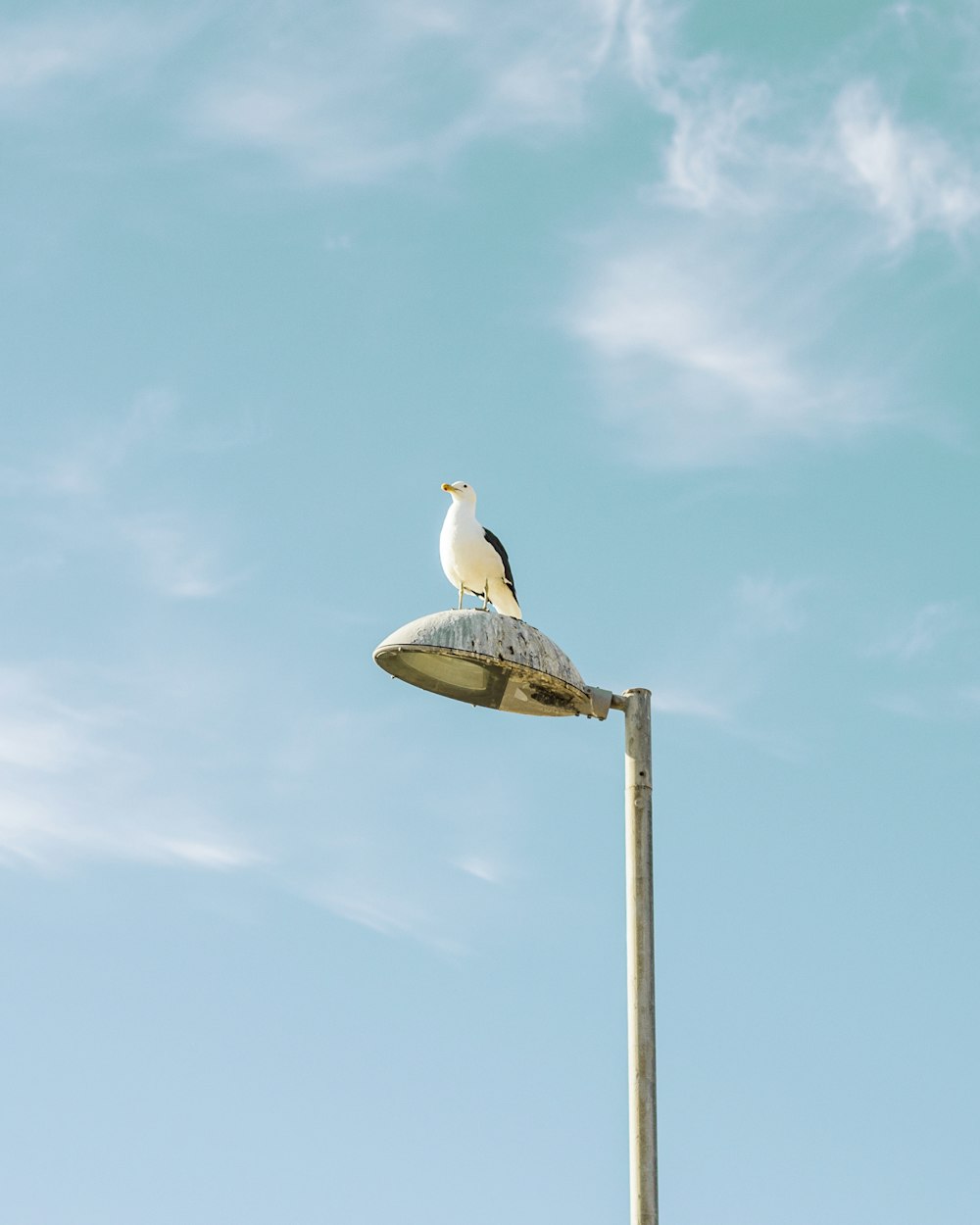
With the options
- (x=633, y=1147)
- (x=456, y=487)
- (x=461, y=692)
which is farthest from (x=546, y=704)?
(x=456, y=487)

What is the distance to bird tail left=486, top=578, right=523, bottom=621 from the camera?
47.6ft

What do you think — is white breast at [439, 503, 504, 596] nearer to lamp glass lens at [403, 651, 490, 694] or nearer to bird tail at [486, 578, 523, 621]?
bird tail at [486, 578, 523, 621]

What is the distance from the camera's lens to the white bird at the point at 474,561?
1433 centimetres

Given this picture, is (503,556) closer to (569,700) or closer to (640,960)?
(569,700)

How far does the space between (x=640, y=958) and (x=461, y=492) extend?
24.8 ft

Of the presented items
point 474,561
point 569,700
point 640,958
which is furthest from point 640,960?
point 474,561

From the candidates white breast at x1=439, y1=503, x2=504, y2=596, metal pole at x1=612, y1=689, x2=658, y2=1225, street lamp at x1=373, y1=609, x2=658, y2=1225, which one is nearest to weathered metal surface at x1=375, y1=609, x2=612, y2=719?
street lamp at x1=373, y1=609, x2=658, y2=1225

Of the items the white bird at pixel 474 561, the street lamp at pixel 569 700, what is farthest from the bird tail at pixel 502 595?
the street lamp at pixel 569 700

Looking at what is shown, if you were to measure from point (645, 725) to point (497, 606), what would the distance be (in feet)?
18.7

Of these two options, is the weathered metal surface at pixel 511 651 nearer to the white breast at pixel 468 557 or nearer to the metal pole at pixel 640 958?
the metal pole at pixel 640 958

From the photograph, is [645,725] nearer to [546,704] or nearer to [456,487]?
[546,704]

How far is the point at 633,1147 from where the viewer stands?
821 centimetres

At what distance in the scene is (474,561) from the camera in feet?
47.0

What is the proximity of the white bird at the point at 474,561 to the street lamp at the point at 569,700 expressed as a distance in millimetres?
4469
